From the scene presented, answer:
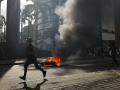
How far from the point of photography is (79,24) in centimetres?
2012

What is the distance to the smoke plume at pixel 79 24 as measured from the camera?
19594mm

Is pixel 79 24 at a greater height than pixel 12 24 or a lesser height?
lesser

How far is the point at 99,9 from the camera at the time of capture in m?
22.0

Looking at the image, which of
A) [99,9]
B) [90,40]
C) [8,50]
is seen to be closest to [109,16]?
[99,9]

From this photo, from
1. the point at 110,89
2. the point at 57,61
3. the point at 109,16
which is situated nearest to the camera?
the point at 110,89

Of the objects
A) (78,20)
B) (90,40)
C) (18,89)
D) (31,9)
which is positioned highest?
(31,9)

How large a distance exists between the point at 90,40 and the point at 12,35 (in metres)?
17.8

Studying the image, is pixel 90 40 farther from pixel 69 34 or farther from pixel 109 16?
pixel 109 16

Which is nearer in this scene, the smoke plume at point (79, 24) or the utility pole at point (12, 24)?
the smoke plume at point (79, 24)

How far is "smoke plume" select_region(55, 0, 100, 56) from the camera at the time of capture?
64.3 ft

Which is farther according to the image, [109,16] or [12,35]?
[12,35]

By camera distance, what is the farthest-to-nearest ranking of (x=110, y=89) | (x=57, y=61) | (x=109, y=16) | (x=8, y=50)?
(x=8, y=50)
(x=109, y=16)
(x=57, y=61)
(x=110, y=89)

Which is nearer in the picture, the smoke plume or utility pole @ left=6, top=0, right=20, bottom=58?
the smoke plume

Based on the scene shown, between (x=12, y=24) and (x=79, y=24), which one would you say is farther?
(x=12, y=24)
